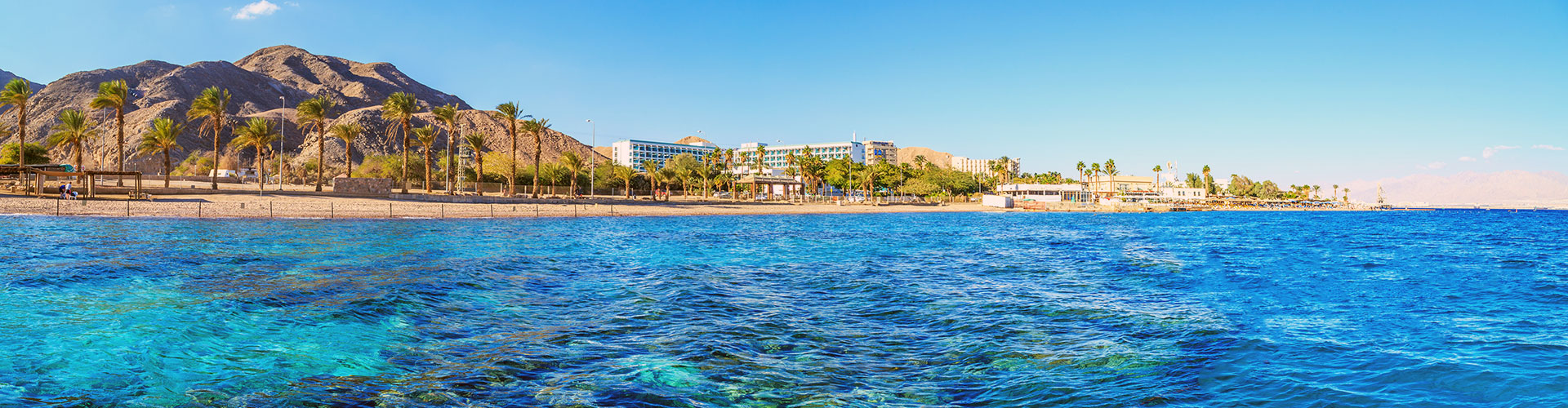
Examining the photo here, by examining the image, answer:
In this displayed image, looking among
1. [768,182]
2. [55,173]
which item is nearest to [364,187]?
[55,173]

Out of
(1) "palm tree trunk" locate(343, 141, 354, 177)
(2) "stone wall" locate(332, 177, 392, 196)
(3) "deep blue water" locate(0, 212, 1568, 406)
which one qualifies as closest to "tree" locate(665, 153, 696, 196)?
(1) "palm tree trunk" locate(343, 141, 354, 177)

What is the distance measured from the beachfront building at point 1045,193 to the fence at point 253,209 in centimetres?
8618

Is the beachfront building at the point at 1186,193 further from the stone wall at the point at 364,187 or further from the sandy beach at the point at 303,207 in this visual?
the stone wall at the point at 364,187

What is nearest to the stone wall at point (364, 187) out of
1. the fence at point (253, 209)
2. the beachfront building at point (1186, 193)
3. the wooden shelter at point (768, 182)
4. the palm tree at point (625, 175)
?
the fence at point (253, 209)

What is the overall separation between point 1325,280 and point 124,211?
5250 cm

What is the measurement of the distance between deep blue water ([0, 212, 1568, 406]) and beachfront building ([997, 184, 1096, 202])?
100310 mm

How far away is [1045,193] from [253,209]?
10843 cm

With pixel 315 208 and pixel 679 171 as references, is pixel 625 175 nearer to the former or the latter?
pixel 679 171

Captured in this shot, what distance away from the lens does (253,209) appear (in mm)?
43156

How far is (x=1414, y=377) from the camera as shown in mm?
7957

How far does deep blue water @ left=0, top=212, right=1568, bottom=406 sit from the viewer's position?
7180mm

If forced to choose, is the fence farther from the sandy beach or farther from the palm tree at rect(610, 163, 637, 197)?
the palm tree at rect(610, 163, 637, 197)

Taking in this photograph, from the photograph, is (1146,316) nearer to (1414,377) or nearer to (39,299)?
(1414,377)

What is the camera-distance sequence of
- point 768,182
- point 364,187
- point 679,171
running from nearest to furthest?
point 364,187, point 679,171, point 768,182
